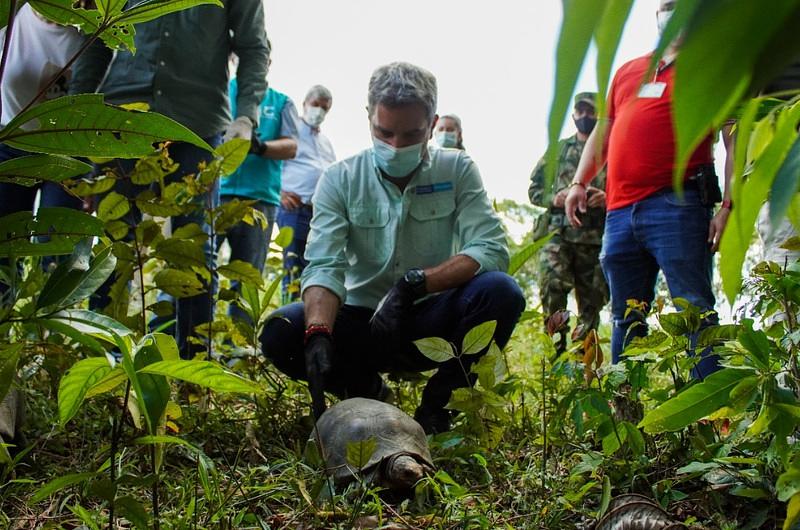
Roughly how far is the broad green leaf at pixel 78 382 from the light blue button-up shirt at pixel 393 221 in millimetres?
1510

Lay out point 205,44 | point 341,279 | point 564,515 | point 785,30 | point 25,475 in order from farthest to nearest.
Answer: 1. point 205,44
2. point 341,279
3. point 25,475
4. point 564,515
5. point 785,30

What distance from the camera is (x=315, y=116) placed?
4.77 m

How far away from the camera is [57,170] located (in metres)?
0.93

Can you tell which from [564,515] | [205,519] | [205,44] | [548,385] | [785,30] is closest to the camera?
[785,30]

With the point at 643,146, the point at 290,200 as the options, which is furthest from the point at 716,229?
the point at 290,200

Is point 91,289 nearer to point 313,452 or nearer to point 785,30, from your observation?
point 313,452

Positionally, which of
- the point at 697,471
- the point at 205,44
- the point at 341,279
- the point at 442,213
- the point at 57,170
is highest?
the point at 205,44

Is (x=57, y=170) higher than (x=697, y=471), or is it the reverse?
(x=57, y=170)

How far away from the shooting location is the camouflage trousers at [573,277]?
3840mm

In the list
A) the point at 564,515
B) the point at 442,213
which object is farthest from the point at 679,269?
the point at 564,515

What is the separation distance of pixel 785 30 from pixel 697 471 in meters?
1.33

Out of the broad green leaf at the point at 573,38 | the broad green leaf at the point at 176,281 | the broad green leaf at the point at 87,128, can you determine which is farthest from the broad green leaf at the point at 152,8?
the broad green leaf at the point at 176,281

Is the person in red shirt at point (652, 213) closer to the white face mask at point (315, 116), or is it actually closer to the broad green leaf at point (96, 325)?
the broad green leaf at point (96, 325)

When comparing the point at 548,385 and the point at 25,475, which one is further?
the point at 548,385
